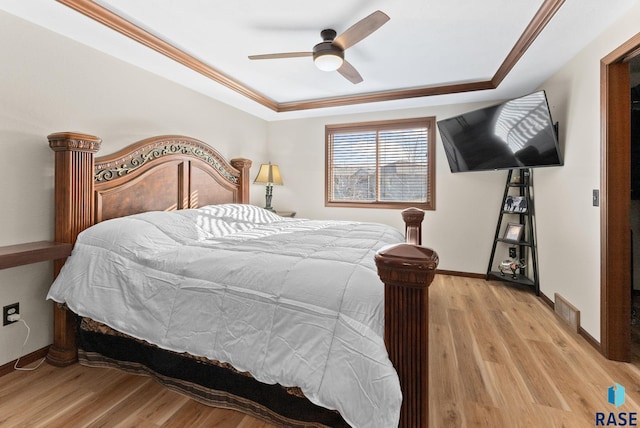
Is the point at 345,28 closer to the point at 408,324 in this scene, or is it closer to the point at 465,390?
the point at 408,324

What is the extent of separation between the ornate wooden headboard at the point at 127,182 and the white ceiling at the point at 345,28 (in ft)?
2.57

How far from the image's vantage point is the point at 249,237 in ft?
7.70

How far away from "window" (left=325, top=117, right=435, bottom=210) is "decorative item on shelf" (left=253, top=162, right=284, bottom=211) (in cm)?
79

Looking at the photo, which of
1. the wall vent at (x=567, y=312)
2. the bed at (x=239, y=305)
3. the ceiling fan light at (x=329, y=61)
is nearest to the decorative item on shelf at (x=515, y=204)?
the wall vent at (x=567, y=312)

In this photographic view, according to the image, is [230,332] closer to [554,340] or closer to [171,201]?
[171,201]

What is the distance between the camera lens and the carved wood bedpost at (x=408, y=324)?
100cm

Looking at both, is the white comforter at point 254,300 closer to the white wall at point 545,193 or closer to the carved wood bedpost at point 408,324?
the carved wood bedpost at point 408,324

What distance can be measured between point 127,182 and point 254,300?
1.81m

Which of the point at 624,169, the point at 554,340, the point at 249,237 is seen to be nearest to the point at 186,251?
the point at 249,237

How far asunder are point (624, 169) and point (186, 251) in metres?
2.95

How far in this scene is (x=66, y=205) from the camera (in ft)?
6.56

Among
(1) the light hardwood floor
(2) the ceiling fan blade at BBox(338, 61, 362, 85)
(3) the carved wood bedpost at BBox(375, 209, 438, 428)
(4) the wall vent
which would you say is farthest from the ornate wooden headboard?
(4) the wall vent

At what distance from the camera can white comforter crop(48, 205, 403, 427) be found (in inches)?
44.7

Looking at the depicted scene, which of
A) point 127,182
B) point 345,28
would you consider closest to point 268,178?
point 127,182
